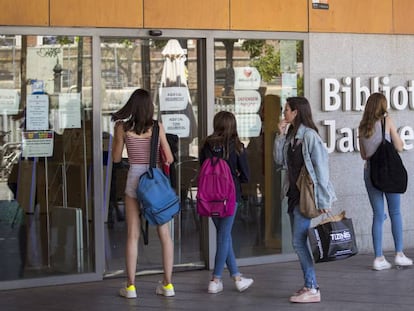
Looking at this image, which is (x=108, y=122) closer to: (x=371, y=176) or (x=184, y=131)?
(x=184, y=131)

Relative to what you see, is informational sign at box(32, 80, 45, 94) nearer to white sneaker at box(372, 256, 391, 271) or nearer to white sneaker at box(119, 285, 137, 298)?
white sneaker at box(119, 285, 137, 298)

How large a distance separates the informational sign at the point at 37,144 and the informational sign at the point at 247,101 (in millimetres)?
2045

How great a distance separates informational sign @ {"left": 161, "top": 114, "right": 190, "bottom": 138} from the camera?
9125 mm

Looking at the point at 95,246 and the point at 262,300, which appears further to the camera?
the point at 95,246

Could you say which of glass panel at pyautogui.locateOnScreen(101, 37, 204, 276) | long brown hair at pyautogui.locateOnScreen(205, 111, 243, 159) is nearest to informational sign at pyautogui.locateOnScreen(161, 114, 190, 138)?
glass panel at pyautogui.locateOnScreen(101, 37, 204, 276)

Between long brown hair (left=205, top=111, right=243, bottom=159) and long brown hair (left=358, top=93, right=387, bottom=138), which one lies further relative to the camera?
long brown hair (left=358, top=93, right=387, bottom=138)

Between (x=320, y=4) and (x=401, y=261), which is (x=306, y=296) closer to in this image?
(x=401, y=261)

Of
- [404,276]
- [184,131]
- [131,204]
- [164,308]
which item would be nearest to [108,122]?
[184,131]

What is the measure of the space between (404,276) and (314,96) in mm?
2193

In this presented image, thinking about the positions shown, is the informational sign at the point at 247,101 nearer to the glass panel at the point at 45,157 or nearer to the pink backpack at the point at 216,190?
the glass panel at the point at 45,157

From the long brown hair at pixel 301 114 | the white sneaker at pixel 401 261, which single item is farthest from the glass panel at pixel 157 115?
the white sneaker at pixel 401 261

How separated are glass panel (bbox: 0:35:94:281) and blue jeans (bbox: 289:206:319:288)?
2.17m

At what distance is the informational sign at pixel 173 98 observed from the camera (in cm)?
912

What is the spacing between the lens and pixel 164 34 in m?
8.86
